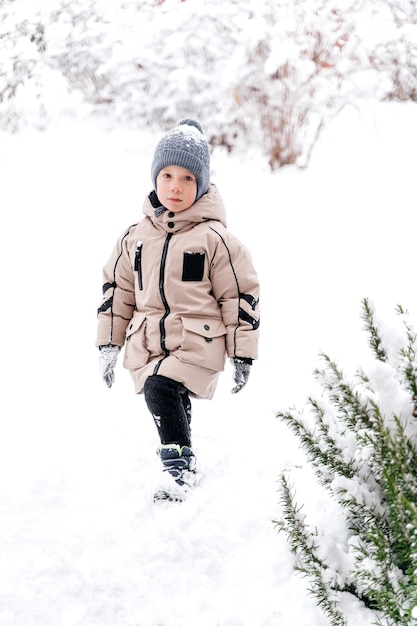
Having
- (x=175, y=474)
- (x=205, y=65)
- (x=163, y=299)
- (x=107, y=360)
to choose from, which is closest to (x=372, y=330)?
(x=163, y=299)

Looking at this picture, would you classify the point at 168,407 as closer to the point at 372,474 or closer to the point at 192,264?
the point at 192,264

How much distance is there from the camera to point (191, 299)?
2.53 metres

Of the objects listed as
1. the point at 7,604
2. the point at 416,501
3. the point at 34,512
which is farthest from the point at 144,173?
the point at 416,501

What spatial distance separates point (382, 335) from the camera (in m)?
1.55

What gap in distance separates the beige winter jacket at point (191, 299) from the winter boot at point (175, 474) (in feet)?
0.89

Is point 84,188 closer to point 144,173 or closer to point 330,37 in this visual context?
point 144,173

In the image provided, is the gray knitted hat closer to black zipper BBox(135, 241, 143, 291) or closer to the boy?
the boy

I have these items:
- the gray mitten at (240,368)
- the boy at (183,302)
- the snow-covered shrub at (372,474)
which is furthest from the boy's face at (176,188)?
the snow-covered shrub at (372,474)

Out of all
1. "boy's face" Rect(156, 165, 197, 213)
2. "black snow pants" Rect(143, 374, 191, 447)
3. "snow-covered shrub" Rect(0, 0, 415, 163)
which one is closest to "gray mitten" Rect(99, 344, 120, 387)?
"black snow pants" Rect(143, 374, 191, 447)

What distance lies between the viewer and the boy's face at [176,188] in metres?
2.54

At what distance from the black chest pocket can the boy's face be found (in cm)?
22

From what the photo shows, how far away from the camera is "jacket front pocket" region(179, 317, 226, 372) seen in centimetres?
249

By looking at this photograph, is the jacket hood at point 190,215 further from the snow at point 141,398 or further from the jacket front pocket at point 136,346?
the snow at point 141,398

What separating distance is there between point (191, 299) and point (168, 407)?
484mm
